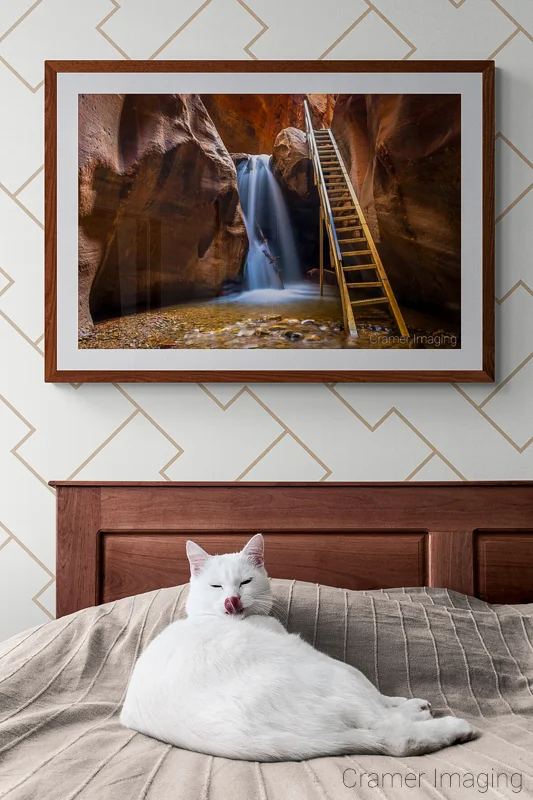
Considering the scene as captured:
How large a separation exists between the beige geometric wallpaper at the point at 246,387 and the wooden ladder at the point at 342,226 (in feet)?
0.85

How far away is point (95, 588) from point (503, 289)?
140 cm

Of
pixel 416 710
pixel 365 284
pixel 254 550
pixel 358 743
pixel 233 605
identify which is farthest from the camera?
pixel 365 284

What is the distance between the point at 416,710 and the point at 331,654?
0.26 meters

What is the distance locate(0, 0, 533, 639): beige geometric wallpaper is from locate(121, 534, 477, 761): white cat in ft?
2.70

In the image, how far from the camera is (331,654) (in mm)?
1284

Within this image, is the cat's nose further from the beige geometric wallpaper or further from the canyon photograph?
the canyon photograph

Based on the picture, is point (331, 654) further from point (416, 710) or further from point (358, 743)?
point (358, 743)

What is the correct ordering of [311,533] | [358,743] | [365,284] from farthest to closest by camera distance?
[365,284]
[311,533]
[358,743]

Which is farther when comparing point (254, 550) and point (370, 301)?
point (370, 301)

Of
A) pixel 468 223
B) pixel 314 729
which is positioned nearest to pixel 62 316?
pixel 468 223

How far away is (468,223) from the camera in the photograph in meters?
1.88

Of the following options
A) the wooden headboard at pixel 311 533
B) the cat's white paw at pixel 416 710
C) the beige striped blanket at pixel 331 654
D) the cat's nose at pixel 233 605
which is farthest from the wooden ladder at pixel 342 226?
the cat's white paw at pixel 416 710

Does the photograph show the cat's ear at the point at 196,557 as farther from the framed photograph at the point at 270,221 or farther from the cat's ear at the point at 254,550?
the framed photograph at the point at 270,221

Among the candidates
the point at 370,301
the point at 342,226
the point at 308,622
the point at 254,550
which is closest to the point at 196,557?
the point at 254,550
